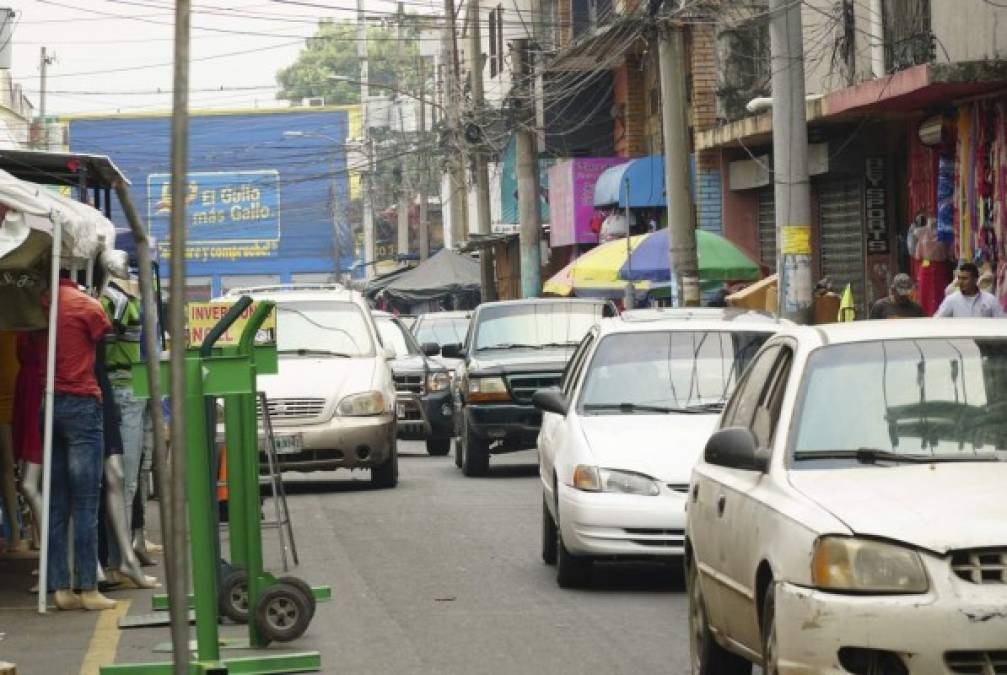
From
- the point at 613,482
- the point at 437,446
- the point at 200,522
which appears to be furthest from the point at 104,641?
the point at 437,446

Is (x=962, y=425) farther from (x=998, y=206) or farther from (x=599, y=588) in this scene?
(x=998, y=206)

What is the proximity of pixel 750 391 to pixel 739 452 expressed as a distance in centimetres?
107

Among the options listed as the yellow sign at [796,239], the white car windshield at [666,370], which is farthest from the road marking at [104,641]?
the yellow sign at [796,239]

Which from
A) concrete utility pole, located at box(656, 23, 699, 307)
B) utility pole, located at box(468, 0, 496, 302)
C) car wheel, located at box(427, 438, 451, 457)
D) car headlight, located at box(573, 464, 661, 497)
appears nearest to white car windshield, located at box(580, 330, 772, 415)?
car headlight, located at box(573, 464, 661, 497)

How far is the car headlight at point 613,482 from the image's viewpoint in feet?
38.4

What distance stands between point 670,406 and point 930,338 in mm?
5097

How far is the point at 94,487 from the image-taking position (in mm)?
11398

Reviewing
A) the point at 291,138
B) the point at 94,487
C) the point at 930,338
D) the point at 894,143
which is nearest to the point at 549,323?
the point at 894,143

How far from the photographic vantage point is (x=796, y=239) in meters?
20.3

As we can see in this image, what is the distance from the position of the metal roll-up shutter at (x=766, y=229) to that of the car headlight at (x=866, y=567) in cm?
2668

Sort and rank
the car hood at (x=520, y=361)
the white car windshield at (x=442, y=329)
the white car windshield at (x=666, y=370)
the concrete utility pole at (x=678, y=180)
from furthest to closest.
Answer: the white car windshield at (x=442, y=329) → the concrete utility pole at (x=678, y=180) → the car hood at (x=520, y=361) → the white car windshield at (x=666, y=370)

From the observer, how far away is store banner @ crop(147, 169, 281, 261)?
94750mm

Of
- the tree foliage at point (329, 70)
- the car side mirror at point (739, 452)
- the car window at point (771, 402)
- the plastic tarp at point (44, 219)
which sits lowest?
the car side mirror at point (739, 452)

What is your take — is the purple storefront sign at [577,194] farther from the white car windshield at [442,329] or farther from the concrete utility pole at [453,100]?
the white car windshield at [442,329]
